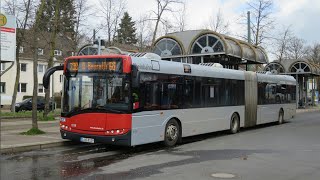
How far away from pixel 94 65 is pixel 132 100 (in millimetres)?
1623

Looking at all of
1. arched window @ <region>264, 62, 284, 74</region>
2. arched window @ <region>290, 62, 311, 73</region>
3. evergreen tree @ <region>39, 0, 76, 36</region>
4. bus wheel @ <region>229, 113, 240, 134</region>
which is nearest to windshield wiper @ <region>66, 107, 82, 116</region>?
bus wheel @ <region>229, 113, 240, 134</region>

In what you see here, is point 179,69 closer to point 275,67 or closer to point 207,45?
point 207,45

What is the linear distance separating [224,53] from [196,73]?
998 cm

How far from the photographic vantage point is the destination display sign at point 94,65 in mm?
11820

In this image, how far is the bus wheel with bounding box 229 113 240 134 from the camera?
706 inches

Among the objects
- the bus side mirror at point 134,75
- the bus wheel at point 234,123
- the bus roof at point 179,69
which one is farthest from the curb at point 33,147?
the bus wheel at point 234,123

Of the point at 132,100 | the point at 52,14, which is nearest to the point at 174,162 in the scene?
the point at 132,100

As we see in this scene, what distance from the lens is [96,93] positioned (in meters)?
11.9

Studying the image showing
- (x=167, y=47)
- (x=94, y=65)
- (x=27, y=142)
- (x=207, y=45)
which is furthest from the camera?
(x=167, y=47)

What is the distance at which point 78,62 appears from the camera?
1244 centimetres

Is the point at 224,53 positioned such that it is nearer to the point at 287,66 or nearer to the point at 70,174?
the point at 70,174

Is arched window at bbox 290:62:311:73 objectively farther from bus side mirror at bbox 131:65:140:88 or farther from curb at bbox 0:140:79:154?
bus side mirror at bbox 131:65:140:88

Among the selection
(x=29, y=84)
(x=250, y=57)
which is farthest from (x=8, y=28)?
(x=29, y=84)

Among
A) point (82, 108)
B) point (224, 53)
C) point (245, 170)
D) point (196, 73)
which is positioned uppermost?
point (224, 53)
